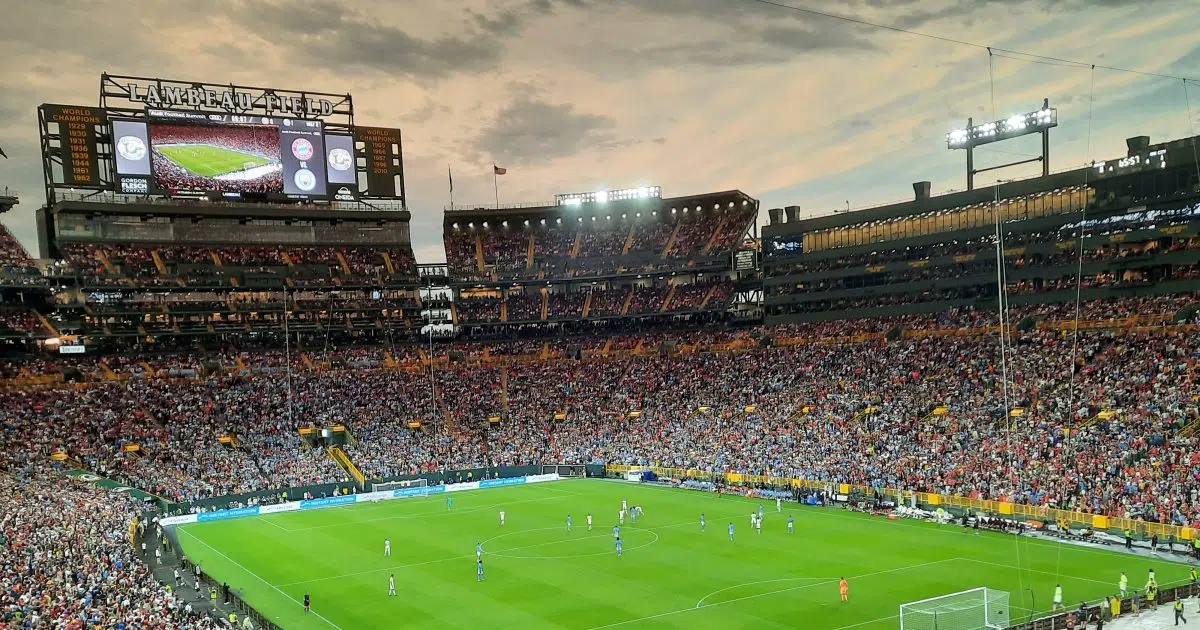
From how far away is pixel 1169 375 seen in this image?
52844 mm

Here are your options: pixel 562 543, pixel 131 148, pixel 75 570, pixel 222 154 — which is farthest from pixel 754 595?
pixel 131 148

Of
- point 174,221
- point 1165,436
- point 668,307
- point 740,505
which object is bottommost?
point 740,505

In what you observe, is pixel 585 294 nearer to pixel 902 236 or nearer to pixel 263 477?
pixel 902 236

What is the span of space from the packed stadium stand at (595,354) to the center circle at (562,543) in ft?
51.6

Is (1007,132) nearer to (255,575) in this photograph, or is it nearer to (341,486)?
(341,486)

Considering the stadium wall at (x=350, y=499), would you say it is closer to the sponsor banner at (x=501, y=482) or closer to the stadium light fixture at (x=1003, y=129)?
the sponsor banner at (x=501, y=482)

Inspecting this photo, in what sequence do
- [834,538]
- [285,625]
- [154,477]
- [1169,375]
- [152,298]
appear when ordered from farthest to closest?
[152,298] < [154,477] < [1169,375] < [834,538] < [285,625]

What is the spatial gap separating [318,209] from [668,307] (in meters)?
37.0

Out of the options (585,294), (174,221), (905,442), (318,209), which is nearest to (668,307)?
(585,294)

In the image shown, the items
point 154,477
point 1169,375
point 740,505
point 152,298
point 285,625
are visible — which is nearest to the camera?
point 285,625

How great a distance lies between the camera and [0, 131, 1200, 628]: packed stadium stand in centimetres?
5119

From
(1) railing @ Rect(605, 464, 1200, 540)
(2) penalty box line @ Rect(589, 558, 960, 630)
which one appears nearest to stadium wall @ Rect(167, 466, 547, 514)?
(1) railing @ Rect(605, 464, 1200, 540)

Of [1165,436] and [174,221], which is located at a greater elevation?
[174,221]

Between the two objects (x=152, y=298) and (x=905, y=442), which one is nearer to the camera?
(x=905, y=442)
